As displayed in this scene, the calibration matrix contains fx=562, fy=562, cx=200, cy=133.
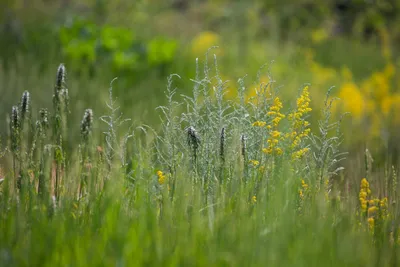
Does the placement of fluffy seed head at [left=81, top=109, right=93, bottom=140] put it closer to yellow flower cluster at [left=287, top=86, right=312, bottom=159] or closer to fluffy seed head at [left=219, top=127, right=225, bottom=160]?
fluffy seed head at [left=219, top=127, right=225, bottom=160]

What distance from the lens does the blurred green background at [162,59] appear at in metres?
6.50

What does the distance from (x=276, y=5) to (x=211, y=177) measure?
845cm

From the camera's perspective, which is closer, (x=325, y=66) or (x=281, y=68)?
(x=281, y=68)

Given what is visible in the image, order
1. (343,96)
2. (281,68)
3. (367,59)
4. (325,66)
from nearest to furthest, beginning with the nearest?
(343,96), (281,68), (325,66), (367,59)

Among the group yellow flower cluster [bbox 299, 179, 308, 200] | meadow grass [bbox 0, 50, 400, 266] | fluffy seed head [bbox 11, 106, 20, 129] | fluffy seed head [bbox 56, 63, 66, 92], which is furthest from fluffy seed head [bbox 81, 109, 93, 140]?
yellow flower cluster [bbox 299, 179, 308, 200]

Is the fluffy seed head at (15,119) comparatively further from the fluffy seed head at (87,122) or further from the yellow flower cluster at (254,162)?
the yellow flower cluster at (254,162)

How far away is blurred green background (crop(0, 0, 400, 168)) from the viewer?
6.50 m

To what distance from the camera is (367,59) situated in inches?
497

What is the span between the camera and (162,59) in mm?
7984

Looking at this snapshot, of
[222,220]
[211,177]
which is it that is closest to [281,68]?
[211,177]

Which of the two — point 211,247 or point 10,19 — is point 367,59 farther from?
point 211,247

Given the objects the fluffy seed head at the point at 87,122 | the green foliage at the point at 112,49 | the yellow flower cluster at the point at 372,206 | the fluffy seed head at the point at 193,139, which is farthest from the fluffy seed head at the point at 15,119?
the green foliage at the point at 112,49

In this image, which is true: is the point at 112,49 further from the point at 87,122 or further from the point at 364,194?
the point at 87,122

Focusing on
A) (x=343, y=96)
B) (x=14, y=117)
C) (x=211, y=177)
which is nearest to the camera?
(x=14, y=117)
